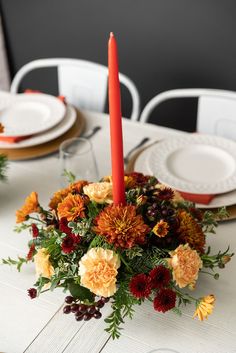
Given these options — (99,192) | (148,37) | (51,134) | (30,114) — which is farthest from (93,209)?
(148,37)

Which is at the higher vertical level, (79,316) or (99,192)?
(99,192)

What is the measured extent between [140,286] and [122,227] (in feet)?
0.29

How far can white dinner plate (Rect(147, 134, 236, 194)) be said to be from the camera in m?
1.11

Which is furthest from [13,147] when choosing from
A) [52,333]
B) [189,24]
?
[189,24]

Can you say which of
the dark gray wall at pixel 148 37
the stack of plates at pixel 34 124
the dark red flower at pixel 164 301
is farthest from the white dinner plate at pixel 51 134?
the dark gray wall at pixel 148 37

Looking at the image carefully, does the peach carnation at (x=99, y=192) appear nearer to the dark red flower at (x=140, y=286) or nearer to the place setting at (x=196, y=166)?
the dark red flower at (x=140, y=286)

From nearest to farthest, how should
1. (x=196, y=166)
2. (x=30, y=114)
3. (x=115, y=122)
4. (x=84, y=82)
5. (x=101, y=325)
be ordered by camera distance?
(x=115, y=122) < (x=101, y=325) < (x=196, y=166) < (x=30, y=114) < (x=84, y=82)

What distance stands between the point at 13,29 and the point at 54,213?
196 cm

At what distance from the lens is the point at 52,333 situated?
812 millimetres

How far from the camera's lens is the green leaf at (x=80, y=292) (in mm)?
766

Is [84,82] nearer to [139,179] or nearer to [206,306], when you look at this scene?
→ [139,179]

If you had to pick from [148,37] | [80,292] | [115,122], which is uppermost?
[115,122]

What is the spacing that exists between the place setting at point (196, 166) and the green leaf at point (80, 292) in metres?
0.37

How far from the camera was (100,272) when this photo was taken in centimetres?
74
